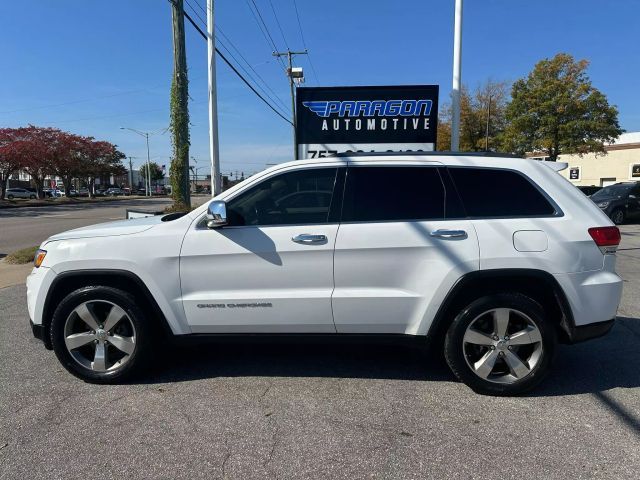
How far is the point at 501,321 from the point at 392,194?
4.09 feet

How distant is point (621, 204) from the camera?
1891 cm

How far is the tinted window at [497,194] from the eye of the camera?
12.5 ft

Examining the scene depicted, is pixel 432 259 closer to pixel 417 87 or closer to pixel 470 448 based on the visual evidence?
pixel 470 448

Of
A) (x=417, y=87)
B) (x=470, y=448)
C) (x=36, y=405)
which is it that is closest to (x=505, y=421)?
(x=470, y=448)

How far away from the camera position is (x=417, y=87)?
404 inches

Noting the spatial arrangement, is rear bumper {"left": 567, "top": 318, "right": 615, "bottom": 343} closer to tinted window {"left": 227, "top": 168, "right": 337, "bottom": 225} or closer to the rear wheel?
tinted window {"left": 227, "top": 168, "right": 337, "bottom": 225}

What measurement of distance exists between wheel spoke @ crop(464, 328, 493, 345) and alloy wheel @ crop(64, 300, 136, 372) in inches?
101

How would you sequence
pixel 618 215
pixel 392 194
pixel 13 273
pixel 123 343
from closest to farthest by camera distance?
pixel 392 194 < pixel 123 343 < pixel 13 273 < pixel 618 215

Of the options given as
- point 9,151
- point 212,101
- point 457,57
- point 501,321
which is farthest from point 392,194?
point 9,151

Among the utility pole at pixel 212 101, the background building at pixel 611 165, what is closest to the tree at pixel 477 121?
the background building at pixel 611 165

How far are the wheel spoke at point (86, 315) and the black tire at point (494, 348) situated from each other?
275cm

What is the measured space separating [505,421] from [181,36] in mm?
13070

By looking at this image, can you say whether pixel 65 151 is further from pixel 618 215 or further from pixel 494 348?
A: pixel 494 348

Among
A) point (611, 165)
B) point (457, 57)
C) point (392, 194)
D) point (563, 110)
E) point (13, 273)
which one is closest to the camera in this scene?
point (392, 194)
